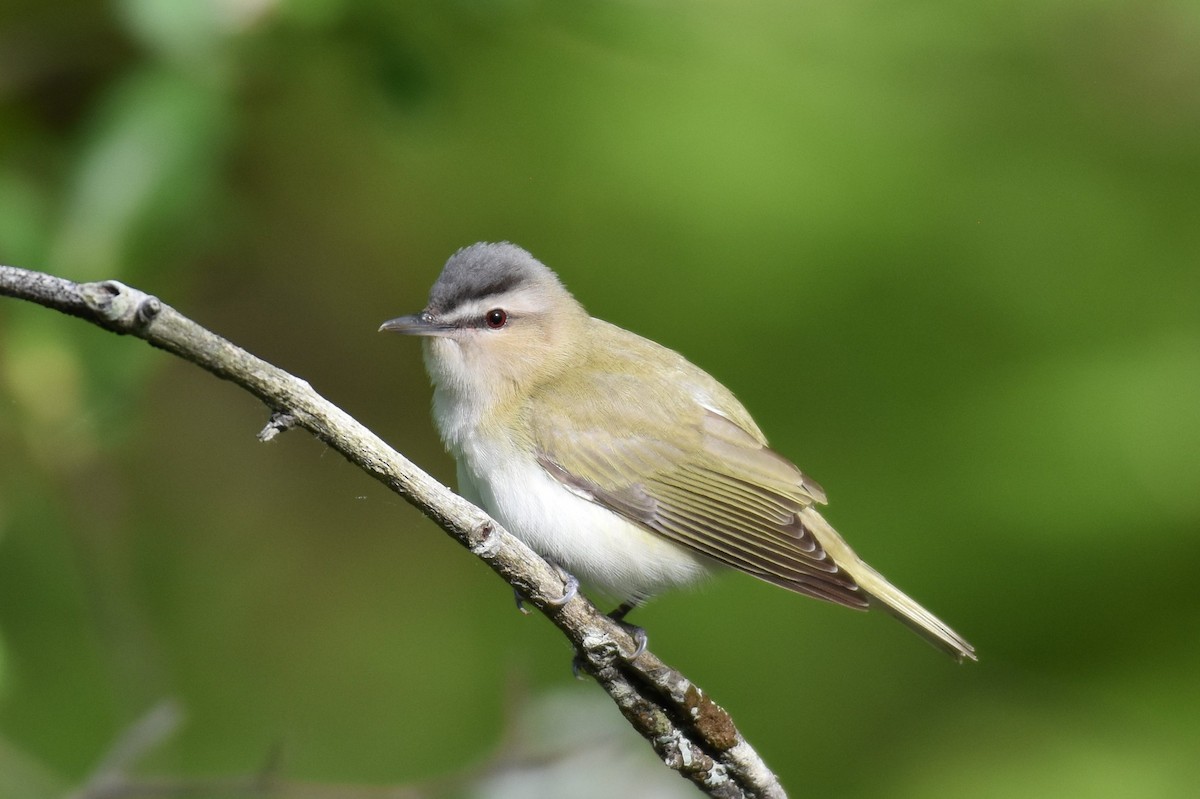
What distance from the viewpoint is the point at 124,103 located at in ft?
9.08

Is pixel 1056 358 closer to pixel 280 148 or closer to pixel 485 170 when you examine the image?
pixel 485 170

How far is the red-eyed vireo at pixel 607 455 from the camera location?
2637 millimetres

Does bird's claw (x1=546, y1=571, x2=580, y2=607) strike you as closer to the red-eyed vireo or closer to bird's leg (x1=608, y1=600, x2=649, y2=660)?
bird's leg (x1=608, y1=600, x2=649, y2=660)

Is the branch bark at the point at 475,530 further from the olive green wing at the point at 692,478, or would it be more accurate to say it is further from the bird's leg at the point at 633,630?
the olive green wing at the point at 692,478

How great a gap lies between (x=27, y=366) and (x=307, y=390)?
67.8 inches

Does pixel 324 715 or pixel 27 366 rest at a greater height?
pixel 27 366

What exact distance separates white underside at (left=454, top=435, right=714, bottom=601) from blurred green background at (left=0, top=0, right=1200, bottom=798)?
90cm

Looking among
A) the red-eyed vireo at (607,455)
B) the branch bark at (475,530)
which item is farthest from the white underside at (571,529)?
the branch bark at (475,530)

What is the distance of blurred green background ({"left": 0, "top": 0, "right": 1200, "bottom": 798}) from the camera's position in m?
3.72

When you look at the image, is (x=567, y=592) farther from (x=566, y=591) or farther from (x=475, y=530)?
(x=475, y=530)

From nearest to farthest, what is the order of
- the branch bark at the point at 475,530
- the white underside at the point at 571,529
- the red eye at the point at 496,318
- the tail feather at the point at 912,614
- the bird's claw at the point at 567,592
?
the branch bark at the point at 475,530 → the bird's claw at the point at 567,592 → the white underside at the point at 571,529 → the tail feather at the point at 912,614 → the red eye at the point at 496,318

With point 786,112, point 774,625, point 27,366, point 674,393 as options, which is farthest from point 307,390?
point 786,112

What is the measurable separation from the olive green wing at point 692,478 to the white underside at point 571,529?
3 centimetres

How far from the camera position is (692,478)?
2.80 meters
